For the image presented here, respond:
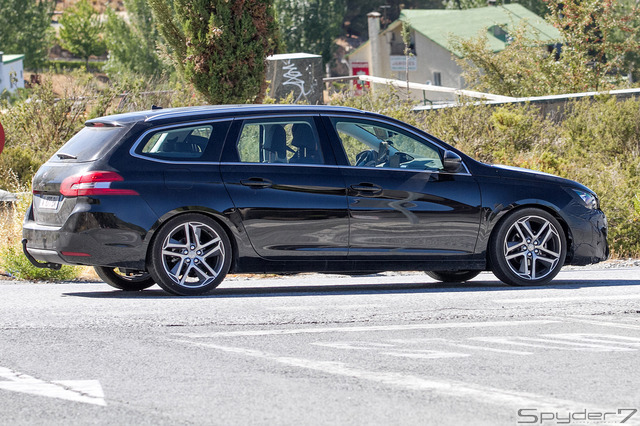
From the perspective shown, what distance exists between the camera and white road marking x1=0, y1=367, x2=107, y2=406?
5.63 metres

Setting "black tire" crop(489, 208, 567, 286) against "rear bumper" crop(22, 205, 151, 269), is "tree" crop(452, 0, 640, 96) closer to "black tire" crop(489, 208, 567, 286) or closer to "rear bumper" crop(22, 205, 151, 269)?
"black tire" crop(489, 208, 567, 286)

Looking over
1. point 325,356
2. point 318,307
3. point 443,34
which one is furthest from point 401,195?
point 443,34

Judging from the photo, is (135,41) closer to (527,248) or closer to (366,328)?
(527,248)

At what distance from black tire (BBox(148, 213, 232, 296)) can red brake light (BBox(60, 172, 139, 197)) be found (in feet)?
1.55

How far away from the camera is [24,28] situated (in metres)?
79.3

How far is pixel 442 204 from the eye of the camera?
976cm

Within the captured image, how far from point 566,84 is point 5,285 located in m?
24.6

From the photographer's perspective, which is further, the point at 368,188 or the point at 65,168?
the point at 368,188

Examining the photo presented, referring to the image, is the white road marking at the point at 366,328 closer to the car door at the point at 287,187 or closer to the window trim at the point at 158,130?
the car door at the point at 287,187

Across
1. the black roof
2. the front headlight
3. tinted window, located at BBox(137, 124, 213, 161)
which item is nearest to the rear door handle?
tinted window, located at BBox(137, 124, 213, 161)

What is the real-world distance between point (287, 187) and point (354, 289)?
1.44 metres

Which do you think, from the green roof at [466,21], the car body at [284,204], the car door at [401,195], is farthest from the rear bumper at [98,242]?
the green roof at [466,21]

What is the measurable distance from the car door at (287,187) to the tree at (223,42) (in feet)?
32.7

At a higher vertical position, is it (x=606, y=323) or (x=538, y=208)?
(x=538, y=208)
